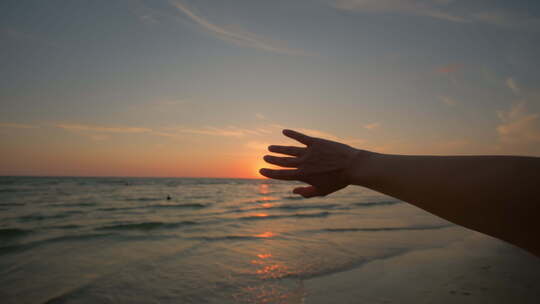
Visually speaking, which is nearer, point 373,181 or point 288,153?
point 373,181

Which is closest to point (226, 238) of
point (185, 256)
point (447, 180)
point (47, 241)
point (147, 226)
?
point (185, 256)

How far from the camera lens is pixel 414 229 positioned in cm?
837

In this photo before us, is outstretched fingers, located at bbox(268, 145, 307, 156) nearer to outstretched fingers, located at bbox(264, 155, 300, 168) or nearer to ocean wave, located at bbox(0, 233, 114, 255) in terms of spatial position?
outstretched fingers, located at bbox(264, 155, 300, 168)

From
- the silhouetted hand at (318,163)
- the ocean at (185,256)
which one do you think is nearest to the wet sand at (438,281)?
the ocean at (185,256)

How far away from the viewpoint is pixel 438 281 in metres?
3.75

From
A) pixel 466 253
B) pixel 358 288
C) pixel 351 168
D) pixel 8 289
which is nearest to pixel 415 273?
pixel 358 288

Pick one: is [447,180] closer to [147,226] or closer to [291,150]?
[291,150]

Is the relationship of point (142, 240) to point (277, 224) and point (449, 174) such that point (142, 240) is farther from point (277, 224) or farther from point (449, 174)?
point (449, 174)

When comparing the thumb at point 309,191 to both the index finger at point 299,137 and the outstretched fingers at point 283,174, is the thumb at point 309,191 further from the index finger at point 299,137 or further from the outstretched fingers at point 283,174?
the index finger at point 299,137

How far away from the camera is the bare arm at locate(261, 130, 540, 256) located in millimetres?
1095

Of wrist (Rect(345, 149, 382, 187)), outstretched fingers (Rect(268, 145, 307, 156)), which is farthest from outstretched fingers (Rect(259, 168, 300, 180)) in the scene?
wrist (Rect(345, 149, 382, 187))

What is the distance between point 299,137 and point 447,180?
2.94 feet

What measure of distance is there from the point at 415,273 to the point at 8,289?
5418 millimetres

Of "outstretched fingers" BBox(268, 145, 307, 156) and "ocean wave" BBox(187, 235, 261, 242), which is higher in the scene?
"outstretched fingers" BBox(268, 145, 307, 156)
